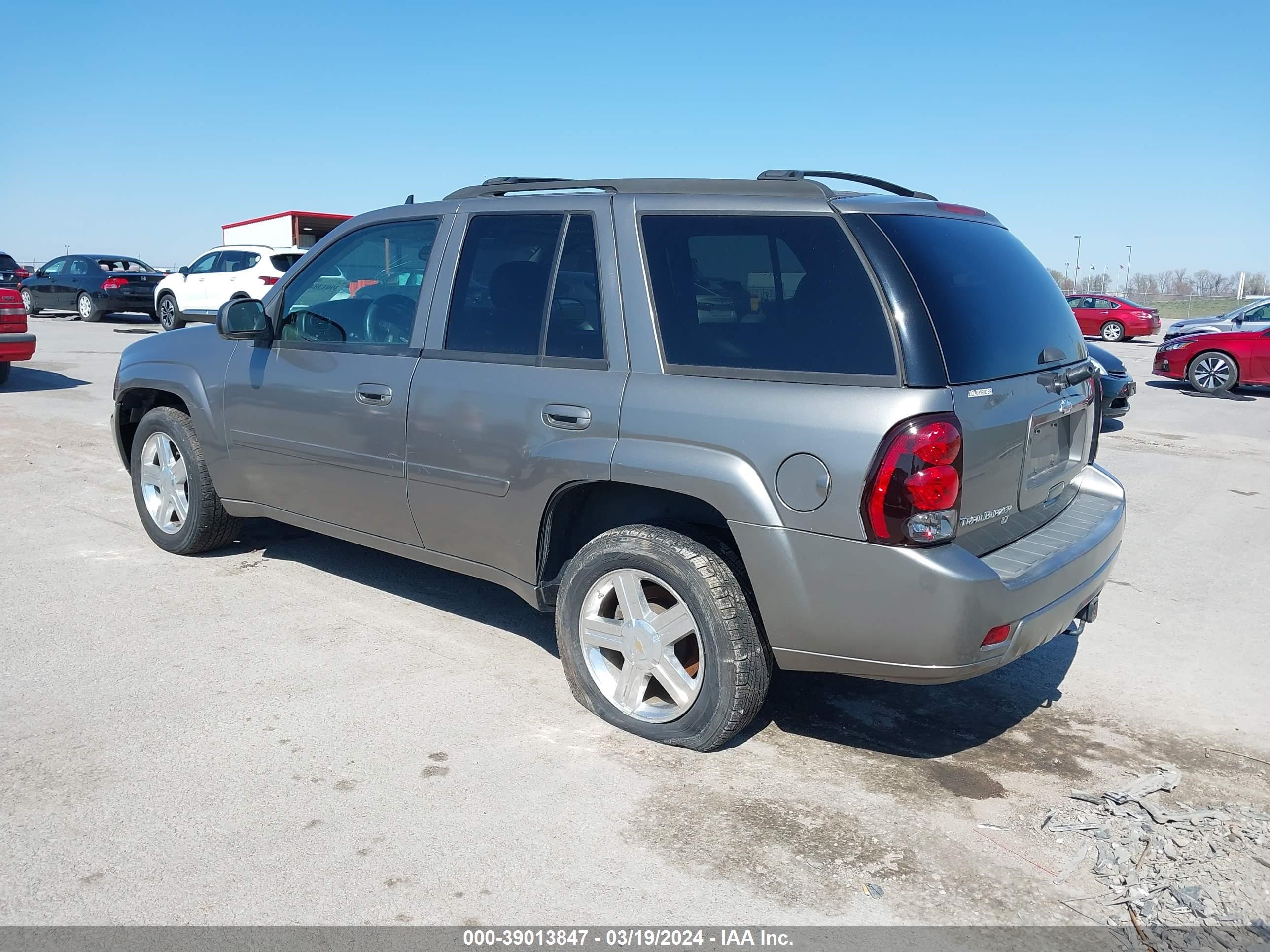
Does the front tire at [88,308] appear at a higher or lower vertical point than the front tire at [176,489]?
higher

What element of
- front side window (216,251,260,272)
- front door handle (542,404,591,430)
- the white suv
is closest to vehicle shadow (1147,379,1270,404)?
front door handle (542,404,591,430)

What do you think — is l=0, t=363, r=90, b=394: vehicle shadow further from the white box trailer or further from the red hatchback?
the red hatchback

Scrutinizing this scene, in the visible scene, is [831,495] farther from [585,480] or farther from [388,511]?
[388,511]

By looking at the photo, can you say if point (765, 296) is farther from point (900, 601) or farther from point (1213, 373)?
point (1213, 373)

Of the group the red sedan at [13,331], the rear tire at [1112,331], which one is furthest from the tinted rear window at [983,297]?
the rear tire at [1112,331]

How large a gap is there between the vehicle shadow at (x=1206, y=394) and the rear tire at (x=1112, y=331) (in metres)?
11.6

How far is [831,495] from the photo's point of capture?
10.4ft

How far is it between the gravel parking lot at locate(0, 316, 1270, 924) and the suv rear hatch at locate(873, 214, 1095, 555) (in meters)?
0.93

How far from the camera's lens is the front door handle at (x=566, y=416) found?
12.3 feet

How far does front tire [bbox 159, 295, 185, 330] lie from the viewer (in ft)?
70.7

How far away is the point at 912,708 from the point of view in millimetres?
4219

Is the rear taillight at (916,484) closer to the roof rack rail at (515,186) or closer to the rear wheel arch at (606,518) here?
the rear wheel arch at (606,518)

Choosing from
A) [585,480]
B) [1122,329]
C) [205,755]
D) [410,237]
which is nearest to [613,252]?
[585,480]

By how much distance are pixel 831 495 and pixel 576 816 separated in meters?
1.30
